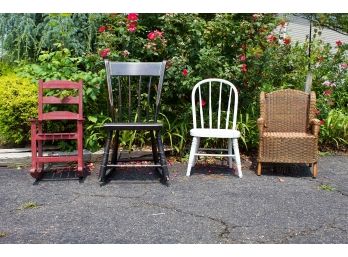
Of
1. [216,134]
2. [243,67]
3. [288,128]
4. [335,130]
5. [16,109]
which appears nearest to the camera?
[216,134]

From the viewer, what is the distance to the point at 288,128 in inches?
173

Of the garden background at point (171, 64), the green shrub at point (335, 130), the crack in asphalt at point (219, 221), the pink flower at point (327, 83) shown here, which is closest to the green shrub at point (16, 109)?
the garden background at point (171, 64)

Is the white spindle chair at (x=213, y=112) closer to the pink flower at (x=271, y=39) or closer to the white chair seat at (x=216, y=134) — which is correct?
the white chair seat at (x=216, y=134)

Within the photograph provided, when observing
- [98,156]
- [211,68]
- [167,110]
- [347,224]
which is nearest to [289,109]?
[211,68]

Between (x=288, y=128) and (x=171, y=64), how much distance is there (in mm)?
1403

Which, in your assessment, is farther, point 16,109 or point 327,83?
point 327,83

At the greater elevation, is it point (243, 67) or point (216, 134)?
point (243, 67)

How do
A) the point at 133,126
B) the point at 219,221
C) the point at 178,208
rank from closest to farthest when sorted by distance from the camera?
the point at 219,221, the point at 178,208, the point at 133,126

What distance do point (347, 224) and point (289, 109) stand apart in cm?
177

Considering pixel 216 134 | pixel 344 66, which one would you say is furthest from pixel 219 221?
pixel 344 66

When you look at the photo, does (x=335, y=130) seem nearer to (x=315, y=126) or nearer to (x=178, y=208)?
(x=315, y=126)

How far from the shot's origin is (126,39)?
15.2 ft

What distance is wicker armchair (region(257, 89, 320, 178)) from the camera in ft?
13.1

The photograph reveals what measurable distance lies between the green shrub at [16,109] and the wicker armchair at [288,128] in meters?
2.28
